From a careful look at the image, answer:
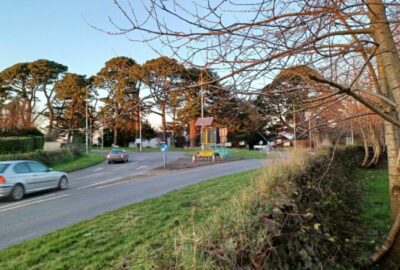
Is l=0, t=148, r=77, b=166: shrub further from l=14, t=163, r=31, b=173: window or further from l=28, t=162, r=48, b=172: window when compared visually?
l=14, t=163, r=31, b=173: window

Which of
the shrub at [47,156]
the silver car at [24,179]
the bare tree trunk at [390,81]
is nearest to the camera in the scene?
the bare tree trunk at [390,81]

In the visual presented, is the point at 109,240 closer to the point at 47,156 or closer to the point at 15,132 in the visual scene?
the point at 47,156

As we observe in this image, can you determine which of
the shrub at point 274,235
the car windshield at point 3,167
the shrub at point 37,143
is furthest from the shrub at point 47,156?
the shrub at point 274,235

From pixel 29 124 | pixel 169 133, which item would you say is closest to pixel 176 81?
pixel 29 124

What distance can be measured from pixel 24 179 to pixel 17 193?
657 mm

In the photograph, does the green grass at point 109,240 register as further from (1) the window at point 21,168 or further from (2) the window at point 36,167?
(2) the window at point 36,167

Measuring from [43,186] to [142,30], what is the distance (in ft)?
45.9

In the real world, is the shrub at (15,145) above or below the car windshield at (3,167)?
above

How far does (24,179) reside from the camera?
46.5ft

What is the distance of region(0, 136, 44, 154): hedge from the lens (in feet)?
97.3

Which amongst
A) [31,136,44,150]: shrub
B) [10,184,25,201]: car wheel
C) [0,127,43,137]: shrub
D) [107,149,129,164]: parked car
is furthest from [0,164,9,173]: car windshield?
[0,127,43,137]: shrub

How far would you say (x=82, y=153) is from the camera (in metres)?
40.5

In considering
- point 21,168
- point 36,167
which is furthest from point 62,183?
point 21,168

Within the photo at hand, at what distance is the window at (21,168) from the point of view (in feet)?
46.9
